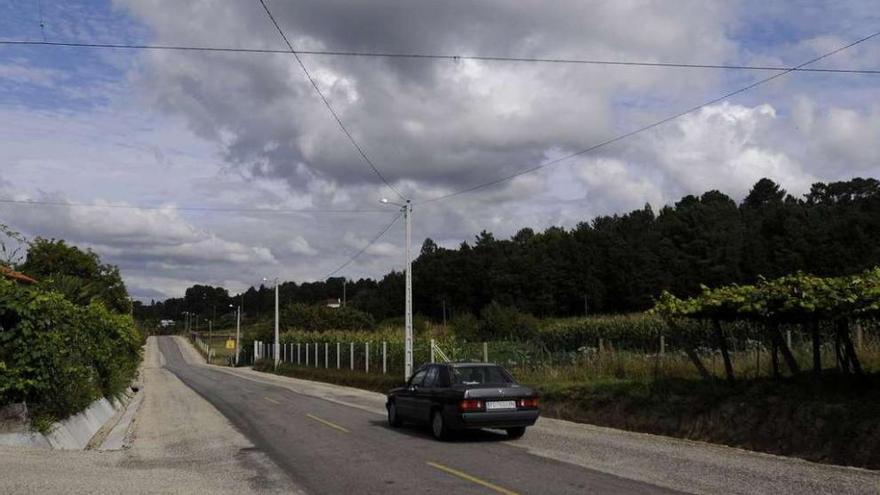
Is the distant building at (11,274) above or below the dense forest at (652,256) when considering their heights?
below

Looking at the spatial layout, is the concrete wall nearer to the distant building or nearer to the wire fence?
the distant building

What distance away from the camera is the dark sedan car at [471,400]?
45.8 feet

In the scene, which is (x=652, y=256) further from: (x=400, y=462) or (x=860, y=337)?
(x=400, y=462)

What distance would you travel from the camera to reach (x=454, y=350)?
34875 mm

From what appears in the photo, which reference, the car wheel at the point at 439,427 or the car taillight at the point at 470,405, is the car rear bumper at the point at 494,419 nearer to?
the car taillight at the point at 470,405

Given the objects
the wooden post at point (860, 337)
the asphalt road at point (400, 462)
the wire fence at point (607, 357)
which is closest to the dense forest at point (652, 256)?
the wire fence at point (607, 357)

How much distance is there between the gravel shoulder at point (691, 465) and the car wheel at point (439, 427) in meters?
1.39

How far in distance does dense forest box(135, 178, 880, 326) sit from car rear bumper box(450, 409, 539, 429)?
215 ft

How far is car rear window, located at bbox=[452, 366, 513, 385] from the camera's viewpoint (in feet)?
48.6

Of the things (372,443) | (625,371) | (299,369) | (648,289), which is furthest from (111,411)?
(648,289)

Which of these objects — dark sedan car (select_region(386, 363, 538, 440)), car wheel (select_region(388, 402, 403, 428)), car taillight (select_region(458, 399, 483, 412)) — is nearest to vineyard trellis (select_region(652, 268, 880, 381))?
dark sedan car (select_region(386, 363, 538, 440))

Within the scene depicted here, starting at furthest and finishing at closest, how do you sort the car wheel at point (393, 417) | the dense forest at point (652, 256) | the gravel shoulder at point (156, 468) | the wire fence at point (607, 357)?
the dense forest at point (652, 256) < the wire fence at point (607, 357) < the car wheel at point (393, 417) < the gravel shoulder at point (156, 468)

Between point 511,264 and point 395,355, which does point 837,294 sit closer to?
point 395,355

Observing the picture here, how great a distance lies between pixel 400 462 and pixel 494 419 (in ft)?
8.97
